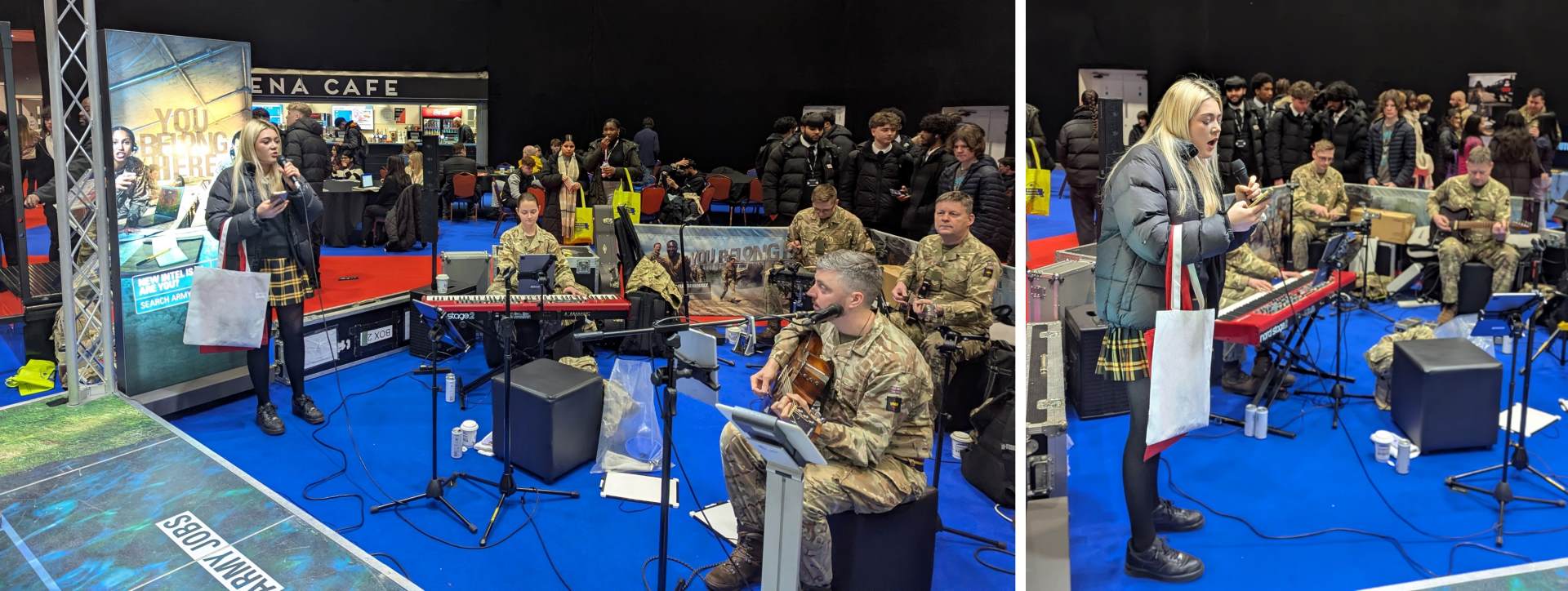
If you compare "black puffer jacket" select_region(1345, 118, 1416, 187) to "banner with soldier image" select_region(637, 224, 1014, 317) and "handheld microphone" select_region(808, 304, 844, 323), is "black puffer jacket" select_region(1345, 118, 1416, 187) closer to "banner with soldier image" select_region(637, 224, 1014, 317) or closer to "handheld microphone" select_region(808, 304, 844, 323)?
"handheld microphone" select_region(808, 304, 844, 323)

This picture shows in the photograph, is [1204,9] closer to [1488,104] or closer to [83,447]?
[1488,104]

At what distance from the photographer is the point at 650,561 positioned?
4.32m

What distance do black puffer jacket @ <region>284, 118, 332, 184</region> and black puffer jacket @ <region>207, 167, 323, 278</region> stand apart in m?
0.49

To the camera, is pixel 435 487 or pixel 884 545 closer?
pixel 884 545

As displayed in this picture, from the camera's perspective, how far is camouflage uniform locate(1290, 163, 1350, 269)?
394 centimetres

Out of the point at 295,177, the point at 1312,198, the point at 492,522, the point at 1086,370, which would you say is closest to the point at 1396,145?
the point at 1312,198

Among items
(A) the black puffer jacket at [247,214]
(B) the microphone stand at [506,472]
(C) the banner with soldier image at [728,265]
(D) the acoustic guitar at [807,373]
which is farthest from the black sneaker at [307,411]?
(D) the acoustic guitar at [807,373]

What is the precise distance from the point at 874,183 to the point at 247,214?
3.10 metres

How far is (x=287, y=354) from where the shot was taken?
231 inches

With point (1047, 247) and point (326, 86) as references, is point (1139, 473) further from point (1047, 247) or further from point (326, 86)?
point (326, 86)

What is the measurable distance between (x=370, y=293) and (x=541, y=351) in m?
1.63

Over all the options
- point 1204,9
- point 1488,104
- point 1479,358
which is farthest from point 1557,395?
point 1204,9

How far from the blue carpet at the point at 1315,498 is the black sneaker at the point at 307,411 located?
3950 millimetres

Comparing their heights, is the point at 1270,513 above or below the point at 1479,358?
below
